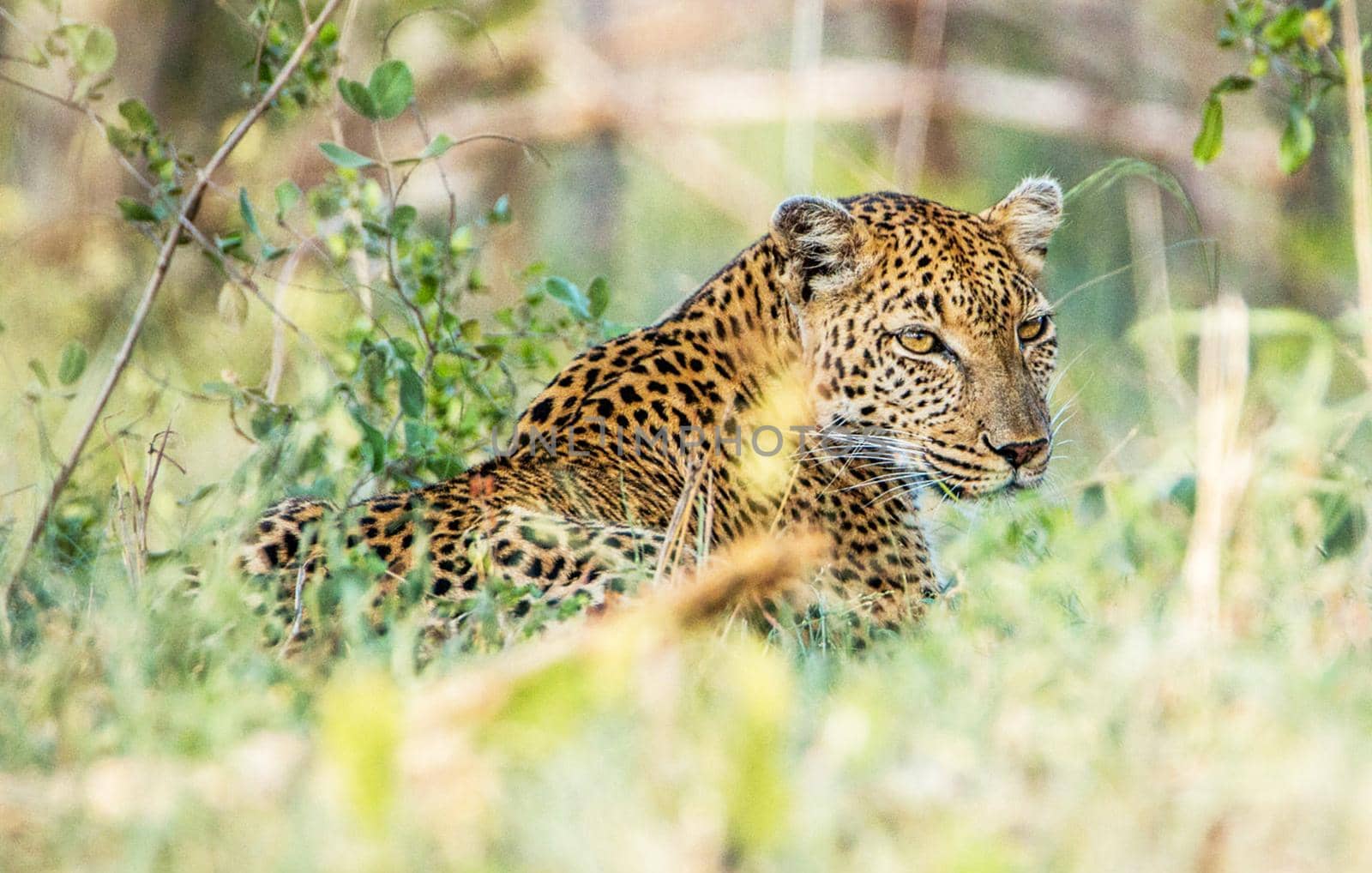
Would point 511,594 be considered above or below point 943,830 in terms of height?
above

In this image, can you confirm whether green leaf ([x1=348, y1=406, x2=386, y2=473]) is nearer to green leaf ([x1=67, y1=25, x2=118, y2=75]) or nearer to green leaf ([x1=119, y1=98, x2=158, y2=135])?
green leaf ([x1=119, y1=98, x2=158, y2=135])

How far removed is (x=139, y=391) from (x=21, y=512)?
109 cm

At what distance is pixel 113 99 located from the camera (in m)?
12.4

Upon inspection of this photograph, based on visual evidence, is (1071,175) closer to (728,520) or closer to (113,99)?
(113,99)

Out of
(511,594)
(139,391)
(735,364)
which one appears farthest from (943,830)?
(139,391)

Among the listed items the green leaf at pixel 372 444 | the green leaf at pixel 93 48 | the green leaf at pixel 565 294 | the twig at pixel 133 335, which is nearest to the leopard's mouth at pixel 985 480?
the green leaf at pixel 565 294

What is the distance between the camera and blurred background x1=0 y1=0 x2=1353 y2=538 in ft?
32.2

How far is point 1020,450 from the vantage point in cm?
573

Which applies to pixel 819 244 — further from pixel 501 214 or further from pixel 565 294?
pixel 501 214

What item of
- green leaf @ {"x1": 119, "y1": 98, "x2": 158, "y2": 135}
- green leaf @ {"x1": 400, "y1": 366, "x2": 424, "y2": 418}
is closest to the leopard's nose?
green leaf @ {"x1": 400, "y1": 366, "x2": 424, "y2": 418}

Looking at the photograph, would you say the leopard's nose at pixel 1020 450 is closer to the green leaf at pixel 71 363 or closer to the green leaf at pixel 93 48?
the green leaf at pixel 71 363

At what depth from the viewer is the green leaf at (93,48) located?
5570 millimetres

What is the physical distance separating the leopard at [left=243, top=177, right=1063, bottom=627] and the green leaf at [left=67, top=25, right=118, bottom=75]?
1.93 metres

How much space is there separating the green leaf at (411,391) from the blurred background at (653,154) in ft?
3.94
